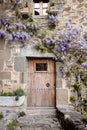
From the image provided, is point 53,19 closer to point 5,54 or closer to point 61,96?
point 5,54

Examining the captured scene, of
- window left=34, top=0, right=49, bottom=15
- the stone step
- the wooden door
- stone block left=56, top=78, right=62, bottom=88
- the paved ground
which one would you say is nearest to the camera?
the paved ground

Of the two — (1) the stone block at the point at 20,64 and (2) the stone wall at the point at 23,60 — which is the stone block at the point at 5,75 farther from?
(1) the stone block at the point at 20,64

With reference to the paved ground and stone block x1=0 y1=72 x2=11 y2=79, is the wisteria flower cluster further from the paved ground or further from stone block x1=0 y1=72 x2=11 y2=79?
the paved ground

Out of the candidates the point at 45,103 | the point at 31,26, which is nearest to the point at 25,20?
the point at 31,26

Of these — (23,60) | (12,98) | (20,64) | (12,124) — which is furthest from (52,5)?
(12,124)

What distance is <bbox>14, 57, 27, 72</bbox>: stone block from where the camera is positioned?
267 inches

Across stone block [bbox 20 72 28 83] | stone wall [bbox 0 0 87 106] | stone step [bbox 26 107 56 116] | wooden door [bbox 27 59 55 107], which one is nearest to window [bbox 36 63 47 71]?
wooden door [bbox 27 59 55 107]

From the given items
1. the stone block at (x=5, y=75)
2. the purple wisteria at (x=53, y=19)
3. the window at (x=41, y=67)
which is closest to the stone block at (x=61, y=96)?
the window at (x=41, y=67)

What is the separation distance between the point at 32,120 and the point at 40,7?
3.47 metres

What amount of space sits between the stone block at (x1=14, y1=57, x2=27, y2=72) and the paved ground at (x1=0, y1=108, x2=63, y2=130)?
120cm

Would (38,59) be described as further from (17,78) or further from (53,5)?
(53,5)

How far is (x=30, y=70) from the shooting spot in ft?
23.1

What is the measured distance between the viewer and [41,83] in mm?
6973

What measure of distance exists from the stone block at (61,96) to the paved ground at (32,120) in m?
0.38
